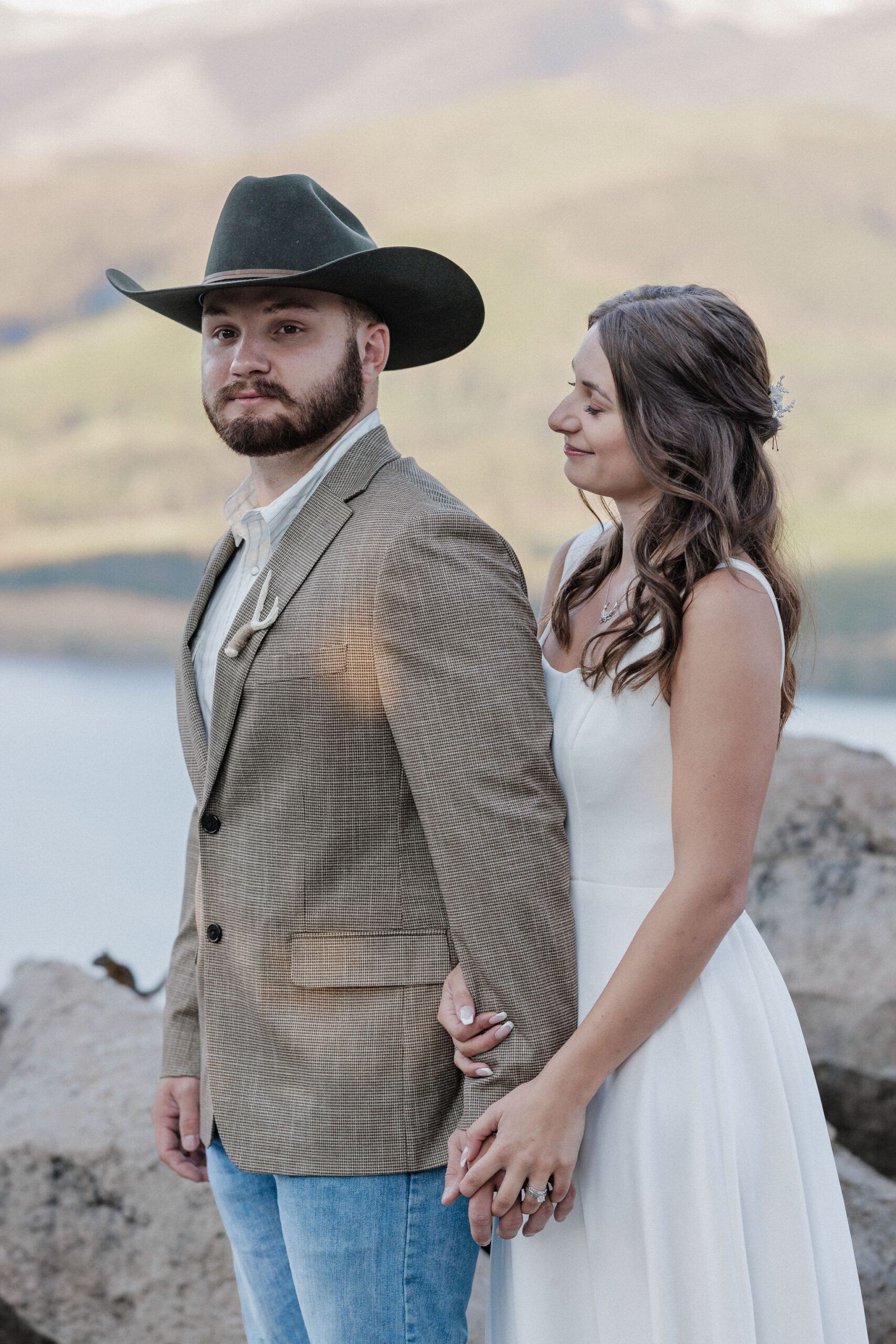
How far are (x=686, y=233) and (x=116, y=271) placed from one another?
19.7 feet

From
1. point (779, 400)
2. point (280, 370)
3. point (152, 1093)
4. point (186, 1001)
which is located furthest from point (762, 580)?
point (152, 1093)

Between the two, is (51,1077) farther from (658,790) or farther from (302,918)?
(658,790)

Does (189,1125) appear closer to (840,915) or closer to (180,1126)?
(180,1126)

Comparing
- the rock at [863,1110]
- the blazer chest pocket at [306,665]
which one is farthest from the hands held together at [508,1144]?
the rock at [863,1110]

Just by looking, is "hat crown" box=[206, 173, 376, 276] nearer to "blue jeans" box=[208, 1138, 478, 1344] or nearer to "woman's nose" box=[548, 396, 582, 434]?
"woman's nose" box=[548, 396, 582, 434]

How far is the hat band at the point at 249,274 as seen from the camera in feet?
4.45

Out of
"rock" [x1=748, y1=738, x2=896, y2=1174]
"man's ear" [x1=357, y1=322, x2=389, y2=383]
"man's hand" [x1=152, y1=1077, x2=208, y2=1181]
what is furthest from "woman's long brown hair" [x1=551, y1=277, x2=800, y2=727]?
"rock" [x1=748, y1=738, x2=896, y2=1174]

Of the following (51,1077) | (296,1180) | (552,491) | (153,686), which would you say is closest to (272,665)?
(296,1180)

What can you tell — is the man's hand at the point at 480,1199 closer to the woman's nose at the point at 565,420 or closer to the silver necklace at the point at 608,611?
the silver necklace at the point at 608,611

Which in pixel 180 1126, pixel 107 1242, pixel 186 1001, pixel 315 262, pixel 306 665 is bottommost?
pixel 107 1242

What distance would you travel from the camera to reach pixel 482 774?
3.80 feet

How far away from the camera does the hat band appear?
4.45 ft

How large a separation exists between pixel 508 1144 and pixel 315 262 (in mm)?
928

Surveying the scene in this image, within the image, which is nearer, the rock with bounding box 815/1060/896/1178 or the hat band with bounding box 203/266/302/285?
the hat band with bounding box 203/266/302/285
